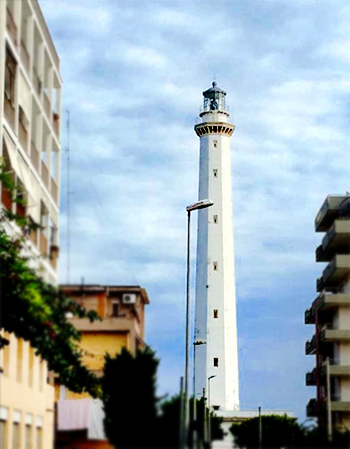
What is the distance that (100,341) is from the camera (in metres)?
21.5

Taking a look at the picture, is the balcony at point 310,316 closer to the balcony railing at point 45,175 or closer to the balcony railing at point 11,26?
the balcony railing at point 11,26

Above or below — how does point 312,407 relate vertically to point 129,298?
below

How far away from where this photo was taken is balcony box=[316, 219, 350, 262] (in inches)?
1587

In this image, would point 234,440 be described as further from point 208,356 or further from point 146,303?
point 208,356

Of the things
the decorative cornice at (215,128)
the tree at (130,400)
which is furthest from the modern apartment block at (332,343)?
the decorative cornice at (215,128)

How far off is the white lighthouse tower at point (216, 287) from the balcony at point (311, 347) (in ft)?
82.5

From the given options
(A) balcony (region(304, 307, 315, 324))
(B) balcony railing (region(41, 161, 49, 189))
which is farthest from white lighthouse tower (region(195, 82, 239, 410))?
(B) balcony railing (region(41, 161, 49, 189))

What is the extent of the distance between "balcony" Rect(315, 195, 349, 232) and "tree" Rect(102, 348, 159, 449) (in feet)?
73.2

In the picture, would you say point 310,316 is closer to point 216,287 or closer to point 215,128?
point 216,287

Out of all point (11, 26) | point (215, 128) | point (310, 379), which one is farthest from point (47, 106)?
point (215, 128)

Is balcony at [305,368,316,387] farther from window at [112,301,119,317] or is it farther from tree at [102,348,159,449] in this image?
window at [112,301,119,317]

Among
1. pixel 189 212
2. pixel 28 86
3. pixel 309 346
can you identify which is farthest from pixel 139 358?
pixel 309 346

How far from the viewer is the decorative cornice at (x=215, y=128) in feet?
338

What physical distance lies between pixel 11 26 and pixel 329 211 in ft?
72.0
